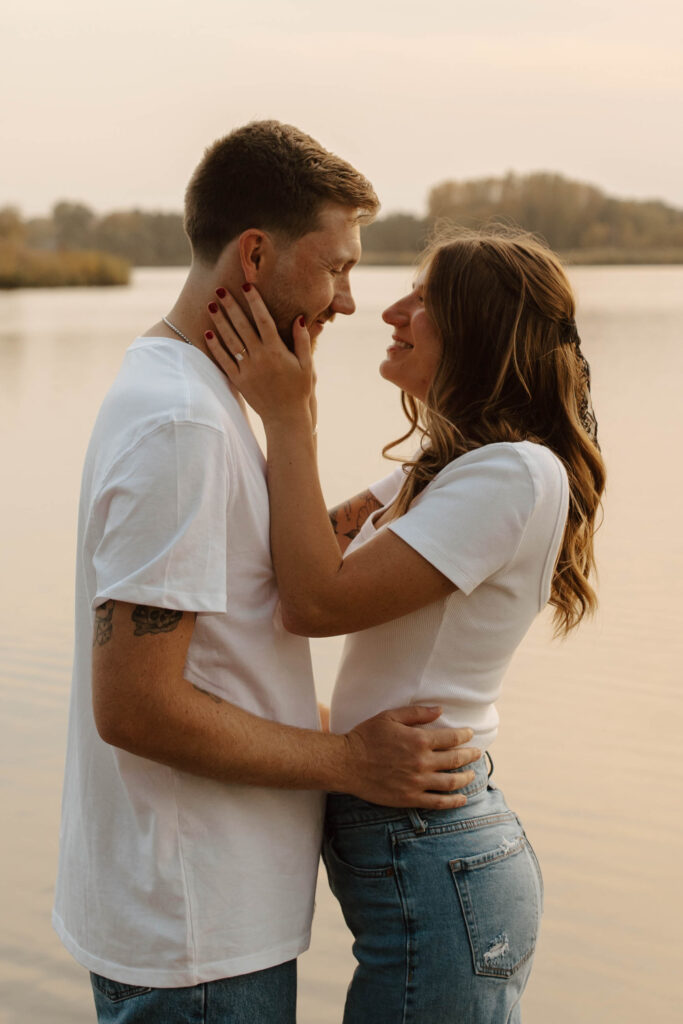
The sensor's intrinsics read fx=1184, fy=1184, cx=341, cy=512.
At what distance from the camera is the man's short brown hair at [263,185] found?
1865 mm

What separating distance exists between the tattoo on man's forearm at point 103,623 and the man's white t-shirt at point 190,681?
18 millimetres

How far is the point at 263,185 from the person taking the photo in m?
1.86

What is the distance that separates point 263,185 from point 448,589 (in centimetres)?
69

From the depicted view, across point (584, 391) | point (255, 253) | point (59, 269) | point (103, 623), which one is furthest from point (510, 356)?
point (59, 269)

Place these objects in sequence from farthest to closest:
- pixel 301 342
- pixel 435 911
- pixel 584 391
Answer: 1. pixel 584 391
2. pixel 301 342
3. pixel 435 911

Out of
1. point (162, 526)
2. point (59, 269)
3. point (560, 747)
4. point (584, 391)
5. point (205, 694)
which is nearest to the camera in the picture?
point (162, 526)

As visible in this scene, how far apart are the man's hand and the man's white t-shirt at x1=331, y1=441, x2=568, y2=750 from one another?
4 centimetres

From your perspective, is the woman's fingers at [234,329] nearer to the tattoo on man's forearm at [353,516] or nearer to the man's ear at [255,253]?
the man's ear at [255,253]

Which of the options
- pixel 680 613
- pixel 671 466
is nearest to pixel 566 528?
pixel 680 613

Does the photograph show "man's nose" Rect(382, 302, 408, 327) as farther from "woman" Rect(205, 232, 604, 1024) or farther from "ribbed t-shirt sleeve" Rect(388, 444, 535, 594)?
"ribbed t-shirt sleeve" Rect(388, 444, 535, 594)

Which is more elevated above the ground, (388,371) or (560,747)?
(388,371)

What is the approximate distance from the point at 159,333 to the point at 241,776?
700 mm

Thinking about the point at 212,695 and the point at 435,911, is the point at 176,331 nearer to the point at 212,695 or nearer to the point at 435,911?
the point at 212,695

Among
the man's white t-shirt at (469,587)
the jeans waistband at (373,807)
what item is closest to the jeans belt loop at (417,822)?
the jeans waistband at (373,807)
